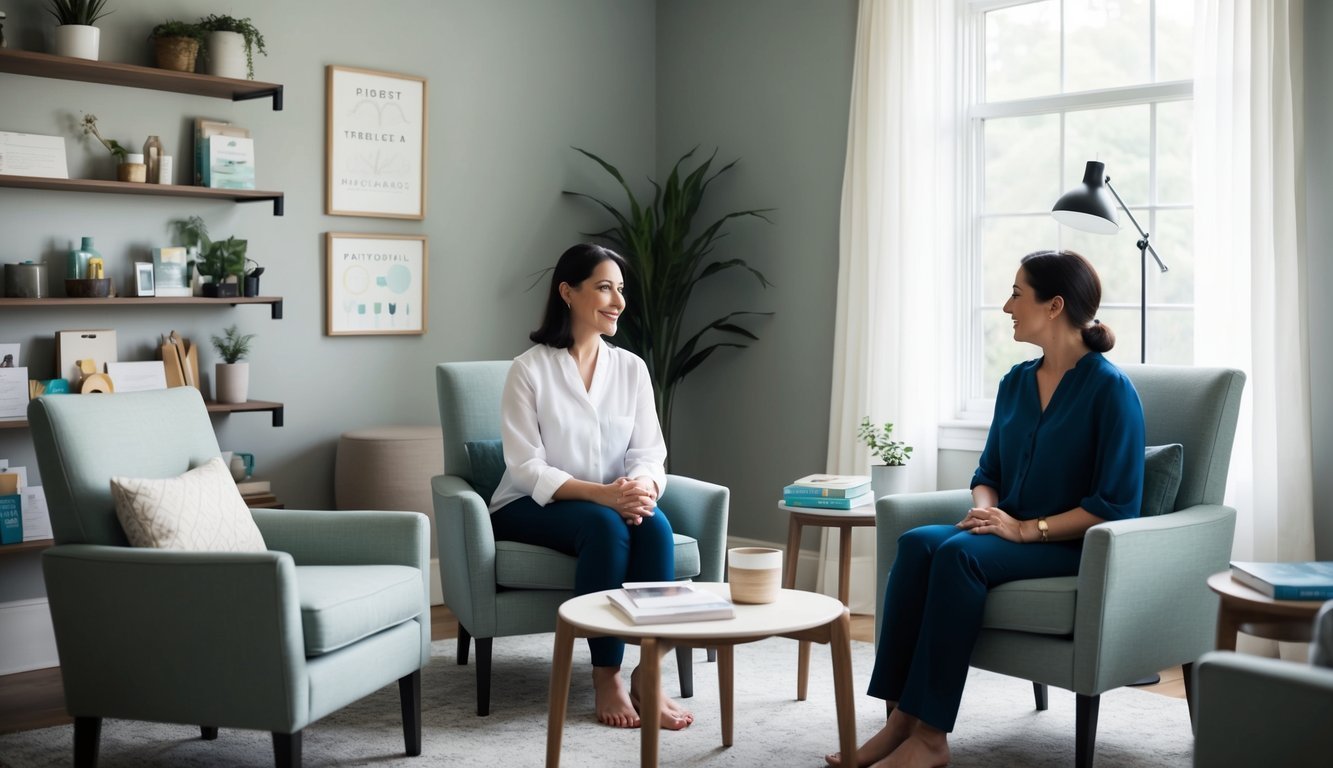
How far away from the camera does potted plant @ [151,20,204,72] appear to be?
379 centimetres

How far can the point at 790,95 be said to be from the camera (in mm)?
4824

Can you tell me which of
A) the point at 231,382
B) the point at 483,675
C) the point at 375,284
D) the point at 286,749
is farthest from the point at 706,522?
the point at 375,284

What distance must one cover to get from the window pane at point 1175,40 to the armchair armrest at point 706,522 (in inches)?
80.0

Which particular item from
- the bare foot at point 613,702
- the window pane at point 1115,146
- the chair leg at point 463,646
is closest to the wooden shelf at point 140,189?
the chair leg at point 463,646

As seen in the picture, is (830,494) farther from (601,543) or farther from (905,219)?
(905,219)

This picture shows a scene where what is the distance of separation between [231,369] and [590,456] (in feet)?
4.55

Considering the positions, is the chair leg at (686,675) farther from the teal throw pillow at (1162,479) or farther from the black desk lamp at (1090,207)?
the black desk lamp at (1090,207)

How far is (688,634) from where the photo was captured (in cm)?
229

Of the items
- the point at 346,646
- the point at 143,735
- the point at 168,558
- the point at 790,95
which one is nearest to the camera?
the point at 168,558

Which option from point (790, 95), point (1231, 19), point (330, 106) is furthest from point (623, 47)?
point (1231, 19)

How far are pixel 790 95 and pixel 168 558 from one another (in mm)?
3175

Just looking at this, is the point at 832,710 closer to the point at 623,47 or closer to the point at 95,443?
the point at 95,443

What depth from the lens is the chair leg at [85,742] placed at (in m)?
2.56

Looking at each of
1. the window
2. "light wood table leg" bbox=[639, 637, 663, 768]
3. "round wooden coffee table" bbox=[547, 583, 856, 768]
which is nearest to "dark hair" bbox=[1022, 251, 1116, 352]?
"round wooden coffee table" bbox=[547, 583, 856, 768]
